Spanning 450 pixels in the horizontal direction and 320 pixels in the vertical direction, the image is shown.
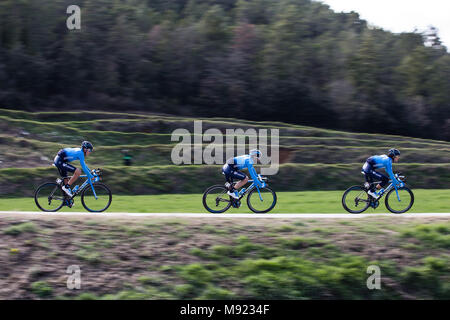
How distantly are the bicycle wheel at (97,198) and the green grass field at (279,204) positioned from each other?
1.03 m

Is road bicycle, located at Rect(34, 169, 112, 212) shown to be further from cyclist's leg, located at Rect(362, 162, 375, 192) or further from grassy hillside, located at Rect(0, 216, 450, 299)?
cyclist's leg, located at Rect(362, 162, 375, 192)

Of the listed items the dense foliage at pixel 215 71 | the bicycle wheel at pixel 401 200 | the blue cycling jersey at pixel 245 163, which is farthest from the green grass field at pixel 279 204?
the dense foliage at pixel 215 71

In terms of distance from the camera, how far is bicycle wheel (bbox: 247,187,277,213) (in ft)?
48.5

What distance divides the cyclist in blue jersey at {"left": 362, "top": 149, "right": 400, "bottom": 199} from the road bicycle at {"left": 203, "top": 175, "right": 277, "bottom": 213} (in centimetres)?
274

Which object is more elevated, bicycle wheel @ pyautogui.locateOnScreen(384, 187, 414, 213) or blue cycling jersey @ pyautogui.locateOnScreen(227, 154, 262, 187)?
blue cycling jersey @ pyautogui.locateOnScreen(227, 154, 262, 187)

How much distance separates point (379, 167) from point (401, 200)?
3.94 feet

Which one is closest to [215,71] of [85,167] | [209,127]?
[209,127]

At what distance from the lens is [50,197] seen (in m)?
14.9

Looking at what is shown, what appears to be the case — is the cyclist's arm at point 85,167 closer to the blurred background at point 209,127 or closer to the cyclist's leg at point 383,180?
the blurred background at point 209,127

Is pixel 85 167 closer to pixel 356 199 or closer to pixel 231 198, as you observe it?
pixel 231 198

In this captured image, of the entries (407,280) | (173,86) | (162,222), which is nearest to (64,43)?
(173,86)

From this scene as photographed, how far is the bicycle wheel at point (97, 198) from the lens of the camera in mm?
14945

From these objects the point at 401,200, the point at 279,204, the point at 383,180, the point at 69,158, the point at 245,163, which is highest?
the point at 69,158

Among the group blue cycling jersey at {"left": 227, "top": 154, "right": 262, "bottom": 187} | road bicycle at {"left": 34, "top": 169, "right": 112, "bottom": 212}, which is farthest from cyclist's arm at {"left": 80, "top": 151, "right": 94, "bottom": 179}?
blue cycling jersey at {"left": 227, "top": 154, "right": 262, "bottom": 187}
